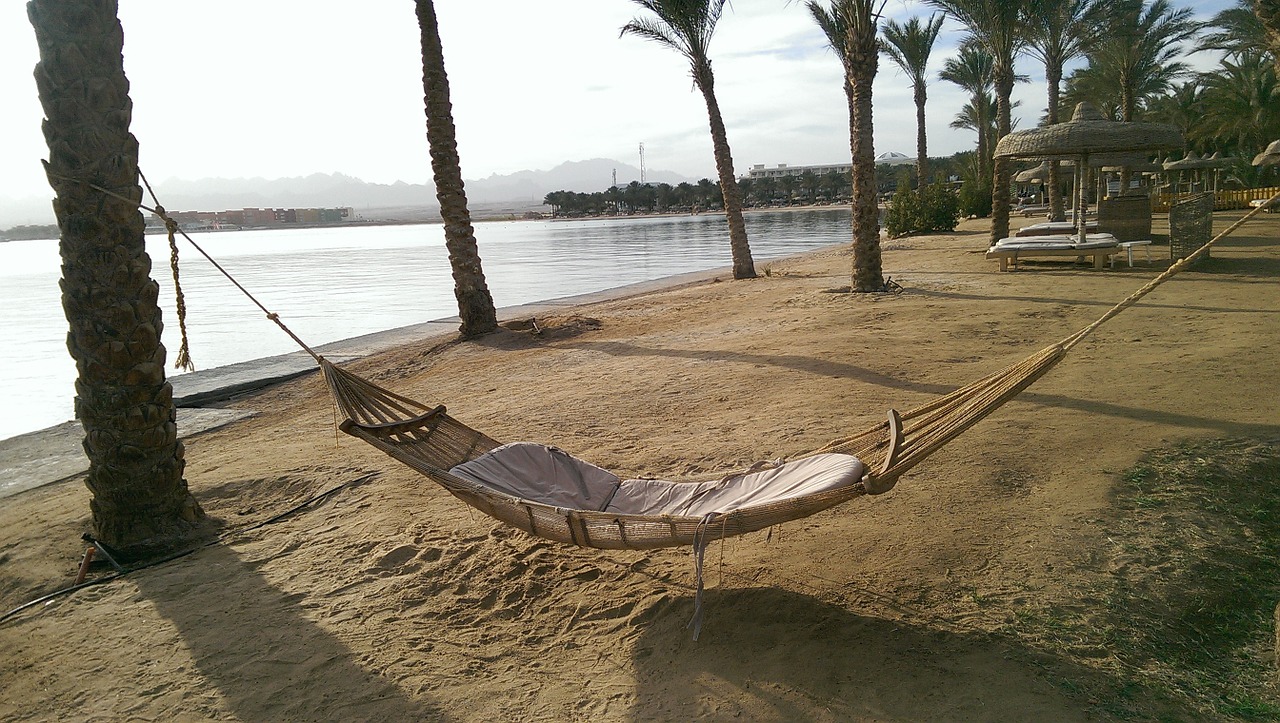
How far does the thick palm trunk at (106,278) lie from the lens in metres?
3.45

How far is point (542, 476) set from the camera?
129 inches

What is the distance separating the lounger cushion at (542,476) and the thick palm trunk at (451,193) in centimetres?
544

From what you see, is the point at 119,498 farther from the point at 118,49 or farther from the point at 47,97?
the point at 118,49

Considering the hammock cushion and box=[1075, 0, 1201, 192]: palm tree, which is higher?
box=[1075, 0, 1201, 192]: palm tree

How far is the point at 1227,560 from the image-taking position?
2766 mm

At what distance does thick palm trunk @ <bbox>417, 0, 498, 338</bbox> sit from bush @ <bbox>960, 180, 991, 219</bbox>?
701 inches

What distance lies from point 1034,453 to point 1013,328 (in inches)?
123

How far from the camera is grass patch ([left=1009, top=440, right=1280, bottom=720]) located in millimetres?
2180

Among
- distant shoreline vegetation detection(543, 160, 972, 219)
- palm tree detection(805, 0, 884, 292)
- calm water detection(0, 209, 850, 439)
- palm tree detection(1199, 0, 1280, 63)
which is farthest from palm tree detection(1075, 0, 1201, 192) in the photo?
distant shoreline vegetation detection(543, 160, 972, 219)

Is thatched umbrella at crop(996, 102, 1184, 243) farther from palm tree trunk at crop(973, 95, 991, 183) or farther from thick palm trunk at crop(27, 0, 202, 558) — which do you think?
palm tree trunk at crop(973, 95, 991, 183)

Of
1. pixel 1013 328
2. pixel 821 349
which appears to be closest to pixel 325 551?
pixel 821 349

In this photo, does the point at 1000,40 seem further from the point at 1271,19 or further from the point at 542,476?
the point at 542,476

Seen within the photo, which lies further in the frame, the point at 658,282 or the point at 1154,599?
the point at 658,282

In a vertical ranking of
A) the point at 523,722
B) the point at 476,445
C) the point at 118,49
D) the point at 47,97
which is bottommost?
the point at 523,722
